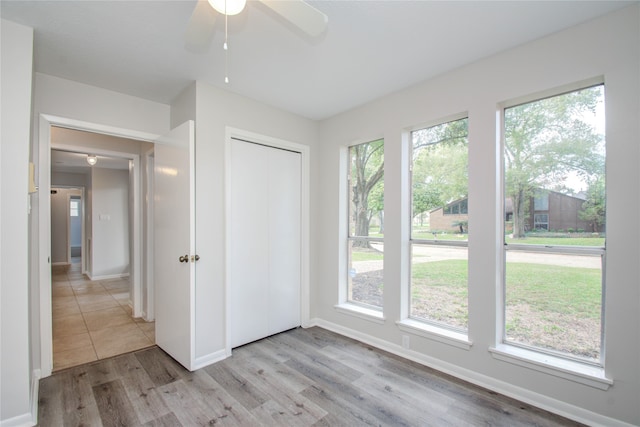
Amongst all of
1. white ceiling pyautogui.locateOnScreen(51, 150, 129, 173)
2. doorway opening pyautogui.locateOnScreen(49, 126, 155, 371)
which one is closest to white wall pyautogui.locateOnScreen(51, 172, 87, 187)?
doorway opening pyautogui.locateOnScreen(49, 126, 155, 371)

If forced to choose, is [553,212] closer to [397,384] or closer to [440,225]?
[440,225]

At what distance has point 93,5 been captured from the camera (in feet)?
5.62

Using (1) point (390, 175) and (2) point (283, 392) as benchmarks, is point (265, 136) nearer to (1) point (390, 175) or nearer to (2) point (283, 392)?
(1) point (390, 175)

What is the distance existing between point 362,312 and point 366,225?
0.97 metres

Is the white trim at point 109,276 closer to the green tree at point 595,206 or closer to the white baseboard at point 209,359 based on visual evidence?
the white baseboard at point 209,359

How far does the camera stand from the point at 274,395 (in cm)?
220

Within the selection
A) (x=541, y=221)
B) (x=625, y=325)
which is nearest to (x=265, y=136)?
(x=541, y=221)

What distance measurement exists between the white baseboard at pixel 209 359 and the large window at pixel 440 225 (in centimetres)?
186

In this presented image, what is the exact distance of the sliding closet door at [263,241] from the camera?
9.80 ft

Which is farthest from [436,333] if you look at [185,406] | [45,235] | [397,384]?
[45,235]

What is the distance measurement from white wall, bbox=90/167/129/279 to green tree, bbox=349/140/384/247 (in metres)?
5.73

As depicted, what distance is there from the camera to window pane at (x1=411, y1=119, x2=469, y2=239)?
2.57 meters

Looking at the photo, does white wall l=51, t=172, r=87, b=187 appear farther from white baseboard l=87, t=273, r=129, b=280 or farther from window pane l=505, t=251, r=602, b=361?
window pane l=505, t=251, r=602, b=361

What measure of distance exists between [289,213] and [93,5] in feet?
7.71
